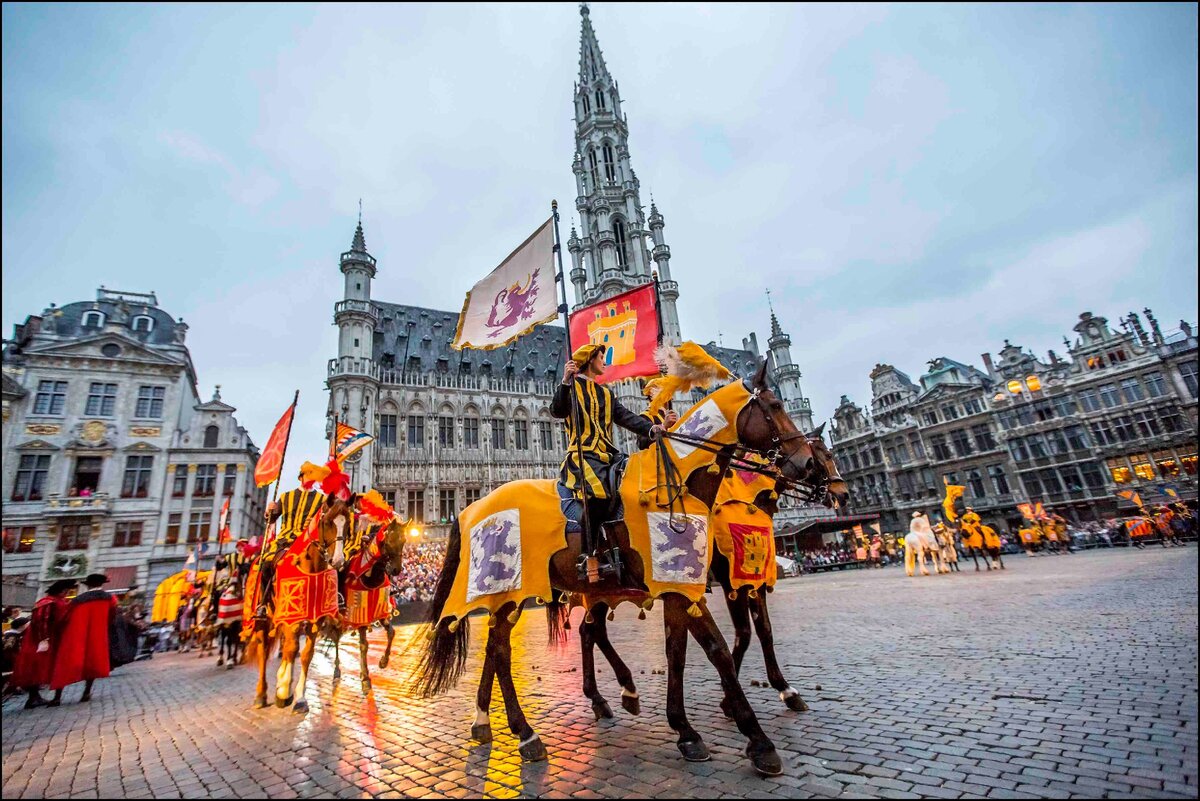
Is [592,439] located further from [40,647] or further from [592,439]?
[40,647]

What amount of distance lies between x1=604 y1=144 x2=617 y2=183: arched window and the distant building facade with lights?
31.6m

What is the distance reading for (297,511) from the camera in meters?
7.94

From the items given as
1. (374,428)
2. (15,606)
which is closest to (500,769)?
(15,606)

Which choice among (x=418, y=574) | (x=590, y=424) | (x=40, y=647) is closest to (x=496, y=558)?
(x=590, y=424)

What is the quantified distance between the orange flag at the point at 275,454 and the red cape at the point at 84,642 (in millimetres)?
3124

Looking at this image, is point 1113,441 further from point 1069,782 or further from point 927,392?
point 1069,782

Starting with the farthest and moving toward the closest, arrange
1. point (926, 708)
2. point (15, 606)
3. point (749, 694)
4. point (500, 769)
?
point (15, 606), point (749, 694), point (926, 708), point (500, 769)

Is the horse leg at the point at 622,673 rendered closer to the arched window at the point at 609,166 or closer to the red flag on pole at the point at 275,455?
the red flag on pole at the point at 275,455

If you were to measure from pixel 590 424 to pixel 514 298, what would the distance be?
2.67 metres

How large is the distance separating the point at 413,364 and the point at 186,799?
35491 millimetres

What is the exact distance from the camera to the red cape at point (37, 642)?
9.12 metres

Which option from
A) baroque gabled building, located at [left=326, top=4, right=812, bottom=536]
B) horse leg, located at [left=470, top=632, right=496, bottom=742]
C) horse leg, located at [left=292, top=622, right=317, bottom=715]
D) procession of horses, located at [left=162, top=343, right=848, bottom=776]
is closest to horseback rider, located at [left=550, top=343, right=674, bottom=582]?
procession of horses, located at [left=162, top=343, right=848, bottom=776]

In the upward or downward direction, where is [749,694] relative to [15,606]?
downward

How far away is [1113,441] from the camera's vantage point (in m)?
36.4
